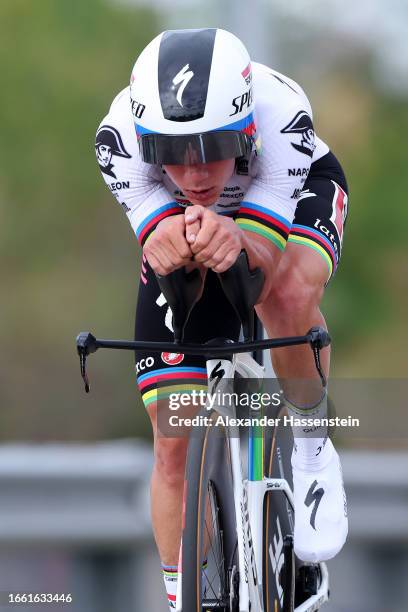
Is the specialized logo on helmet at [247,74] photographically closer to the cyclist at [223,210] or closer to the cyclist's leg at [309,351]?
the cyclist at [223,210]

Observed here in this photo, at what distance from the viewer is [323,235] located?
12.4 feet

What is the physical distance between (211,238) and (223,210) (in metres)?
0.74

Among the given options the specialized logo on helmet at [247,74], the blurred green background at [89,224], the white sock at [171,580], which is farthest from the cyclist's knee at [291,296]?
the blurred green background at [89,224]

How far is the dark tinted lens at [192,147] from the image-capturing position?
Result: 329 cm

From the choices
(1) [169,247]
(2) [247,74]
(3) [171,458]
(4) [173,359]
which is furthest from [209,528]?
(2) [247,74]

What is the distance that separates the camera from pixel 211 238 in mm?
3074

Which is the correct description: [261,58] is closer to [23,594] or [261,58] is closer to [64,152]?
[23,594]

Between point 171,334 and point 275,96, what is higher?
point 275,96

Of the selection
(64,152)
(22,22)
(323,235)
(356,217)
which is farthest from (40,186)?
(323,235)

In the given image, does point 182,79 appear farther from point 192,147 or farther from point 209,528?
point 209,528

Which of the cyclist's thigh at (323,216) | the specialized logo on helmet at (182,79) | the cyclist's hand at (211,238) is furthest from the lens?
the cyclist's thigh at (323,216)

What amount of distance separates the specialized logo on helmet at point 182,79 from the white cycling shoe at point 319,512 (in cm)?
125

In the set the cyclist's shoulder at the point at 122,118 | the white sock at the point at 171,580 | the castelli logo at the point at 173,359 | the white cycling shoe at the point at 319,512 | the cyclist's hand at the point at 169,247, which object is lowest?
the white sock at the point at 171,580

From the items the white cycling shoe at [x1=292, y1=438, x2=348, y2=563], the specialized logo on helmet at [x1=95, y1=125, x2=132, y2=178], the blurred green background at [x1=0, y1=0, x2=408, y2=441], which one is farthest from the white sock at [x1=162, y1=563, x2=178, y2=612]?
the blurred green background at [x1=0, y1=0, x2=408, y2=441]
